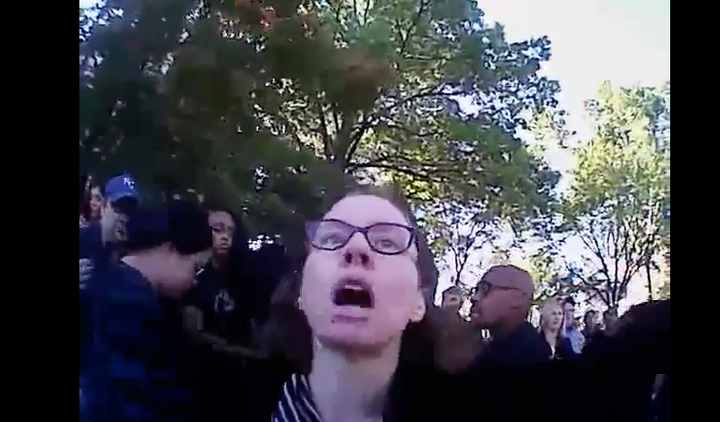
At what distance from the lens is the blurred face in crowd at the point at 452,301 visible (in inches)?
71.9

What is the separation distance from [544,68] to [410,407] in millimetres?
705

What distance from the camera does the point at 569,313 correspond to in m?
1.86

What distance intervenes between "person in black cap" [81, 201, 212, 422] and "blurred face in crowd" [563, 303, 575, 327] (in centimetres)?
70

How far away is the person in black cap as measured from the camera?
183 centimetres

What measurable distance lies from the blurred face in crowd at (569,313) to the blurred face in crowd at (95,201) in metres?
0.92

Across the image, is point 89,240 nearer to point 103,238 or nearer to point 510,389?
point 103,238

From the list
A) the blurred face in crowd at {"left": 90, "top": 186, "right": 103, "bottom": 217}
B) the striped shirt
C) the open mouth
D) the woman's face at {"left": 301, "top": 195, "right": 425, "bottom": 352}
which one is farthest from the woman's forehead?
the blurred face in crowd at {"left": 90, "top": 186, "right": 103, "bottom": 217}

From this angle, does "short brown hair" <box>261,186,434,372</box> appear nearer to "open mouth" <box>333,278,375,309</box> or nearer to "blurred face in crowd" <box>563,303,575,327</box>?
"open mouth" <box>333,278,375,309</box>

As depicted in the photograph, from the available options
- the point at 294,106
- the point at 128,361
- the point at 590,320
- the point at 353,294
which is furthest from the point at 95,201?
the point at 590,320

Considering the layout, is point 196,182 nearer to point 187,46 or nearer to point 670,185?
point 187,46

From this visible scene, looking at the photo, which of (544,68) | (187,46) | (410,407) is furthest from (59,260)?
(544,68)

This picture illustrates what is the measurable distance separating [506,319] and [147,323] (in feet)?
2.26

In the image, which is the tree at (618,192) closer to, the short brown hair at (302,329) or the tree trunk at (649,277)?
the tree trunk at (649,277)

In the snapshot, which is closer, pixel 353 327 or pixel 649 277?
pixel 353 327
